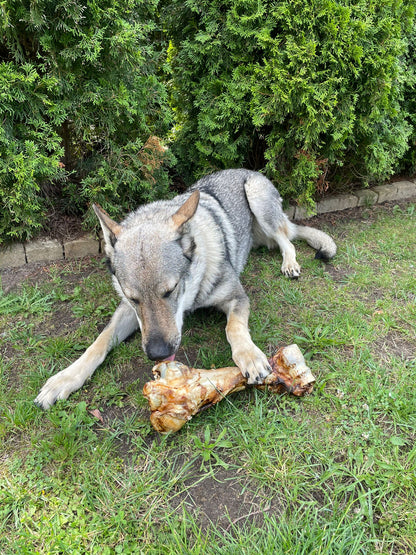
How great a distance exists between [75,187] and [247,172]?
189 centimetres

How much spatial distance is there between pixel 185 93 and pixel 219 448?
13.5 ft

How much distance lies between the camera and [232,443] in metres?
2.11

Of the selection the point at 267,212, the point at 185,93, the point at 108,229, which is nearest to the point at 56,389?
the point at 108,229

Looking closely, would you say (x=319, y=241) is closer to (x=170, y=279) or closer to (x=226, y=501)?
(x=170, y=279)

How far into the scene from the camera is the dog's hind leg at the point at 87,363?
7.78 feet

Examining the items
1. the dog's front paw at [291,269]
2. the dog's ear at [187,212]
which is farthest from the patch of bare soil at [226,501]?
the dog's front paw at [291,269]

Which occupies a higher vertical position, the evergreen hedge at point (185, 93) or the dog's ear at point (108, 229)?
the evergreen hedge at point (185, 93)

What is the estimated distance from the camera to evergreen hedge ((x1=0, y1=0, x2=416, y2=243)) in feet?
10.5

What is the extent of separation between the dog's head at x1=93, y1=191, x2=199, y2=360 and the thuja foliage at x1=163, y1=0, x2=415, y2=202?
2.20 meters

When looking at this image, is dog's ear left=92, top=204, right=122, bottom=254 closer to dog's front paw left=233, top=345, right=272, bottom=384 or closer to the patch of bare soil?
dog's front paw left=233, top=345, right=272, bottom=384

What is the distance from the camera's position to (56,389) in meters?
2.38

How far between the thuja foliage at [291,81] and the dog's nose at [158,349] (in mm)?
2871

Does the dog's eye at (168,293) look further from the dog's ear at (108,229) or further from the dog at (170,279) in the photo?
the dog's ear at (108,229)

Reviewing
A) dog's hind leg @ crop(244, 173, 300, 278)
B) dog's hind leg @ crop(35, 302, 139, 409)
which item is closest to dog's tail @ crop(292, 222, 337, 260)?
dog's hind leg @ crop(244, 173, 300, 278)
